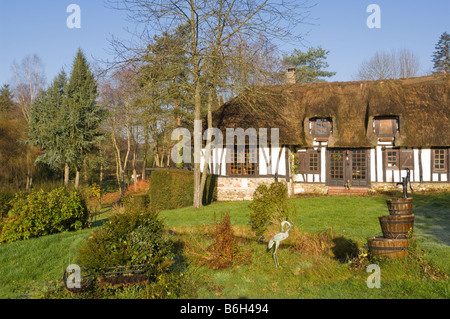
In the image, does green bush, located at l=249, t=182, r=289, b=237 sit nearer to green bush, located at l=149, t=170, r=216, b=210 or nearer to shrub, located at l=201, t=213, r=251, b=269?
shrub, located at l=201, t=213, r=251, b=269

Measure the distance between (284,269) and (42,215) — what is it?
6.68 meters

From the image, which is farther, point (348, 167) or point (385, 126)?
point (348, 167)

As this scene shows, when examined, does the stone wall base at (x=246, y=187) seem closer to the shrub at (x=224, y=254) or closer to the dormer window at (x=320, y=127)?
the dormer window at (x=320, y=127)

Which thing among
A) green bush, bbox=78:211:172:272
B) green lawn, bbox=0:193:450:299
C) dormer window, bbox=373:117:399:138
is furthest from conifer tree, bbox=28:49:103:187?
green bush, bbox=78:211:172:272

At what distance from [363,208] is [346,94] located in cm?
923

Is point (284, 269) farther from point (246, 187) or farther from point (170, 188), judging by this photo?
point (246, 187)

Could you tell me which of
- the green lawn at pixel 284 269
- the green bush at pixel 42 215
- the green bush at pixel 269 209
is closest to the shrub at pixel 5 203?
the green bush at pixel 42 215

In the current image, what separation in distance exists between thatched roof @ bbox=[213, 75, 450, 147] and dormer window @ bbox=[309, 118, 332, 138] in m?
0.39

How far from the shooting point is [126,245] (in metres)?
6.46

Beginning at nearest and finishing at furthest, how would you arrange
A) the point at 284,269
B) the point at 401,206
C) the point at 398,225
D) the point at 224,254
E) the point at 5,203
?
the point at 398,225, the point at 401,206, the point at 284,269, the point at 224,254, the point at 5,203

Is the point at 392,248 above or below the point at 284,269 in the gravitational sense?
above

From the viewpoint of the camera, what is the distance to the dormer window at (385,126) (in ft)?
65.8

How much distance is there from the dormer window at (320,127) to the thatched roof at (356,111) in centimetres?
39

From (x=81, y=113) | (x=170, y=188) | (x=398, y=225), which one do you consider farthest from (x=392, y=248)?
(x=81, y=113)
